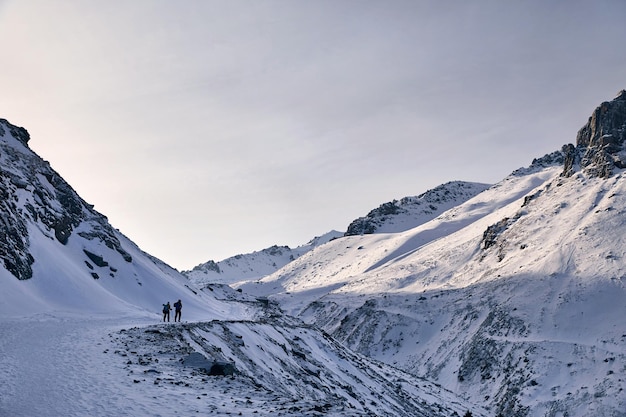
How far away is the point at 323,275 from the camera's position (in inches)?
5167

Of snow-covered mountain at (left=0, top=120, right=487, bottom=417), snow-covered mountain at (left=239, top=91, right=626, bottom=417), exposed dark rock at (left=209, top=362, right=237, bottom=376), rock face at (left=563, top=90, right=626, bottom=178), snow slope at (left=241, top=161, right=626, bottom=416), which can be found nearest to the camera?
snow-covered mountain at (left=0, top=120, right=487, bottom=417)

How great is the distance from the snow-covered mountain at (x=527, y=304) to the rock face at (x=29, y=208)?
1412 inches

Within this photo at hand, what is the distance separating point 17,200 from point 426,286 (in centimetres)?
5660

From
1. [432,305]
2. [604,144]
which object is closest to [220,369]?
[432,305]

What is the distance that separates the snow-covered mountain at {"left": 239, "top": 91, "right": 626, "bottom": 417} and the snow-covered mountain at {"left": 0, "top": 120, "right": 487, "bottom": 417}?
5836 millimetres

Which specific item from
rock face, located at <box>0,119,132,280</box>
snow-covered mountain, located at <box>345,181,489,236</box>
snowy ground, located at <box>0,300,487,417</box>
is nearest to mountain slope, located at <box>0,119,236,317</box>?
rock face, located at <box>0,119,132,280</box>

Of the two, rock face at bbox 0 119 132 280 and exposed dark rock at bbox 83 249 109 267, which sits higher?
rock face at bbox 0 119 132 280

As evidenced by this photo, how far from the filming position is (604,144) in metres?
71.1

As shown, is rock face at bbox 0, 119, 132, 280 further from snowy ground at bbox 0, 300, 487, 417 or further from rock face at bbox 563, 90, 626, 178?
rock face at bbox 563, 90, 626, 178

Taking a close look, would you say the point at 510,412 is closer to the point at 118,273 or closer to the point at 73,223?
the point at 118,273

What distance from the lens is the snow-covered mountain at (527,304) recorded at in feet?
133

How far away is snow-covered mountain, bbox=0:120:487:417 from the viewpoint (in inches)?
538

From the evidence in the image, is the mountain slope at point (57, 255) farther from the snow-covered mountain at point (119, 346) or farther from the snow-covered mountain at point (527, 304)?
the snow-covered mountain at point (527, 304)

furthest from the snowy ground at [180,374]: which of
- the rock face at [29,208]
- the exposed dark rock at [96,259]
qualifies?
the exposed dark rock at [96,259]
